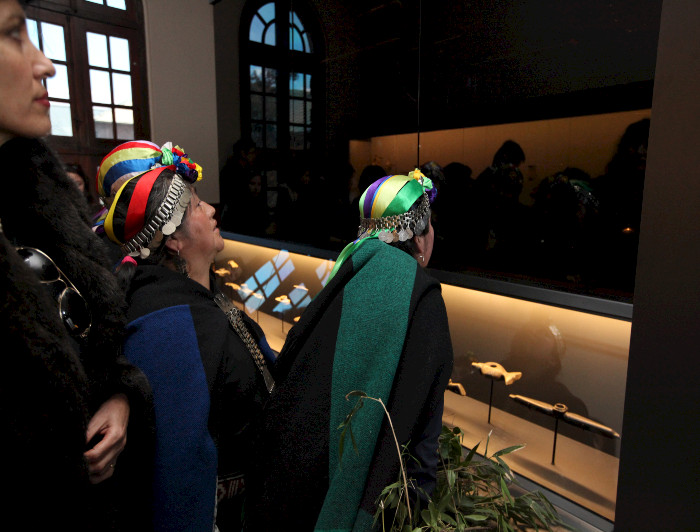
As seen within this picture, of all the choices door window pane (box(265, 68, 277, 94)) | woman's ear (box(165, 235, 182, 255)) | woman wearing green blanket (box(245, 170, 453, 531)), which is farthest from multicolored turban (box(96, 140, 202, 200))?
door window pane (box(265, 68, 277, 94))

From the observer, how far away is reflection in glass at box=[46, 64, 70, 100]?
11.6 feet

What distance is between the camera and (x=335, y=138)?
10.6 ft

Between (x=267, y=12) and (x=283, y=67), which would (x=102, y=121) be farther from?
(x=267, y=12)

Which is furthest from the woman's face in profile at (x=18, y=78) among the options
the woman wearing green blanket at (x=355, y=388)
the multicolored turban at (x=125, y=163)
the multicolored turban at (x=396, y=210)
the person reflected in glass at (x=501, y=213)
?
the person reflected in glass at (x=501, y=213)

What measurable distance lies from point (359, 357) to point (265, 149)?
356cm

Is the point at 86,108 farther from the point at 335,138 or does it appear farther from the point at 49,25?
the point at 335,138

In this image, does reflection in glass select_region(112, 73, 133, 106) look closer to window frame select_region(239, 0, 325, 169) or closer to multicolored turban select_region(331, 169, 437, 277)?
window frame select_region(239, 0, 325, 169)

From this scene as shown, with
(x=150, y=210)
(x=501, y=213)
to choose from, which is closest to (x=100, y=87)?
(x=150, y=210)

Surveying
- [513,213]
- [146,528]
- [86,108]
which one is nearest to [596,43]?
[513,213]

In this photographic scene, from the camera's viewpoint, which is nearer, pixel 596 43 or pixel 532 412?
pixel 596 43

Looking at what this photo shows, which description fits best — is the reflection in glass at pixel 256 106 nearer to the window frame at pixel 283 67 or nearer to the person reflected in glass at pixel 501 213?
the window frame at pixel 283 67

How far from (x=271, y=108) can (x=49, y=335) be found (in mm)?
3833

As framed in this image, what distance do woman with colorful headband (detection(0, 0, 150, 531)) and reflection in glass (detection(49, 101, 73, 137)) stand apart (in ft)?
11.6

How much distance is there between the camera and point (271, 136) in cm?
404
